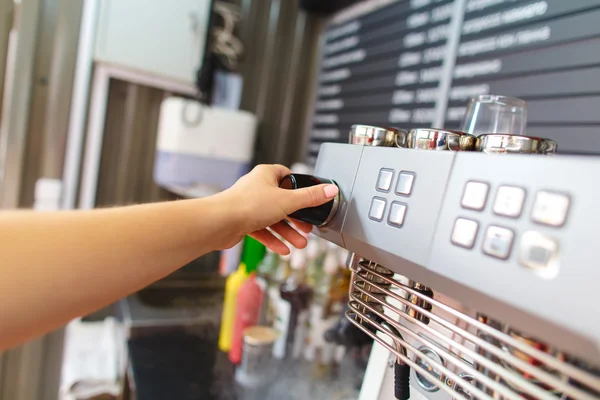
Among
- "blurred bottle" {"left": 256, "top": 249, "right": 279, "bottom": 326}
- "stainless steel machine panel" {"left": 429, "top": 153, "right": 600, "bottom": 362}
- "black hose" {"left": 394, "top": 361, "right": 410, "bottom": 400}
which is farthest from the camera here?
"blurred bottle" {"left": 256, "top": 249, "right": 279, "bottom": 326}

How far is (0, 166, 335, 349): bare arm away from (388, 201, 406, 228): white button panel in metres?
0.11

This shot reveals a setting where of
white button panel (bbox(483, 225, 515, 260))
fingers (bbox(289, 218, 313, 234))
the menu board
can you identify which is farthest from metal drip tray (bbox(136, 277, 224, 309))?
white button panel (bbox(483, 225, 515, 260))

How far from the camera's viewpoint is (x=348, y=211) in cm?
49

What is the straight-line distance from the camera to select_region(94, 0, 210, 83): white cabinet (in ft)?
4.56

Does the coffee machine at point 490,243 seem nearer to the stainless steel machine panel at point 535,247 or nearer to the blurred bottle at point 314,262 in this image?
the stainless steel machine panel at point 535,247

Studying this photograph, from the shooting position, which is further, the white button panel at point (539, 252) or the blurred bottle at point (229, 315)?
the blurred bottle at point (229, 315)

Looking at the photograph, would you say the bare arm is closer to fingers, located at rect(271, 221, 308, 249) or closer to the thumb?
the thumb

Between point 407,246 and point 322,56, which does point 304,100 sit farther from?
point 407,246

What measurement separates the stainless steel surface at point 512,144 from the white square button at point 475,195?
7 cm

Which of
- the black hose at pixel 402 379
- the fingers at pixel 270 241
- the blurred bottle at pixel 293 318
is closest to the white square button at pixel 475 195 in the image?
the black hose at pixel 402 379

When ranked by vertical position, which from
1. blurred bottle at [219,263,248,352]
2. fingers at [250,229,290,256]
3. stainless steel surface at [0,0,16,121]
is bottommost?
blurred bottle at [219,263,248,352]

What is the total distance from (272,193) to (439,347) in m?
0.27

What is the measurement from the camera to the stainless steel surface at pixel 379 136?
0.51 metres

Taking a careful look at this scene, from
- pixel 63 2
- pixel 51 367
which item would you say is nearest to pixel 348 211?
pixel 63 2
